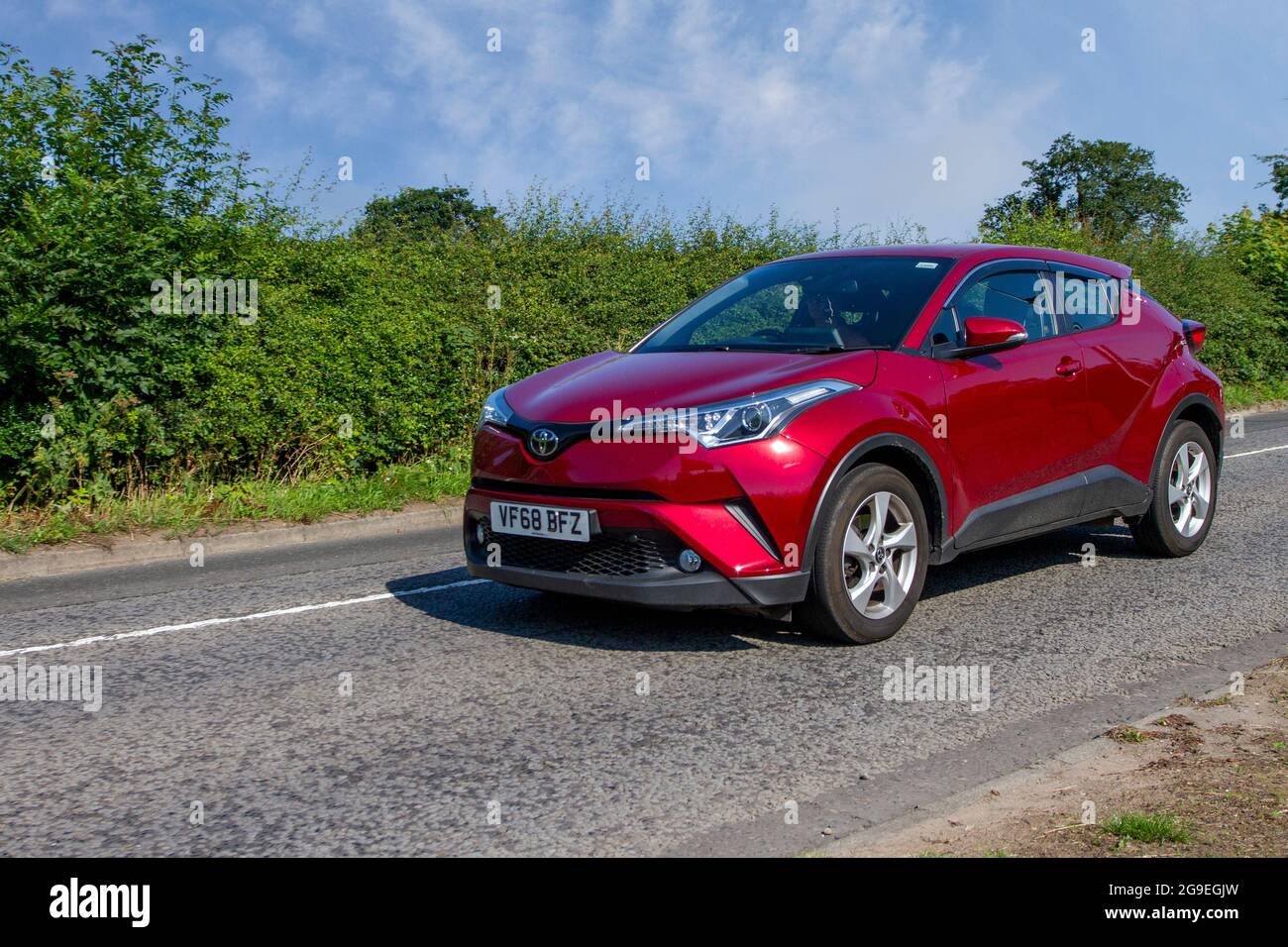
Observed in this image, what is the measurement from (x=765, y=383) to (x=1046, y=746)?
77.7 inches

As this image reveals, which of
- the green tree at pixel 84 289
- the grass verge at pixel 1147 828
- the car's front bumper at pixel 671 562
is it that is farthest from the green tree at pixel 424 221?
the grass verge at pixel 1147 828

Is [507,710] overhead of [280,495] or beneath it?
beneath

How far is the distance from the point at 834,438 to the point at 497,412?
5.55 ft

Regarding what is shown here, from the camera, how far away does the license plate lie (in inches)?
214

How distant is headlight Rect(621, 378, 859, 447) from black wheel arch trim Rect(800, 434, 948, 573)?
34 cm

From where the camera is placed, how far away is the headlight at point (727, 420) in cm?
531

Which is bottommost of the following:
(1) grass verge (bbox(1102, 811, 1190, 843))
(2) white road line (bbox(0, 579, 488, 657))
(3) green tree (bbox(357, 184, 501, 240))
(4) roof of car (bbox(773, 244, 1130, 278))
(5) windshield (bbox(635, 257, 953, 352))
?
(1) grass verge (bbox(1102, 811, 1190, 843))

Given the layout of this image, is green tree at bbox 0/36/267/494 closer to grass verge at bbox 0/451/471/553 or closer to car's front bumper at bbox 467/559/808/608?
grass verge at bbox 0/451/471/553

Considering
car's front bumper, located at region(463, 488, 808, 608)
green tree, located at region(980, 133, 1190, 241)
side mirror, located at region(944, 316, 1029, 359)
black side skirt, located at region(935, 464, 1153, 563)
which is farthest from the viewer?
green tree, located at region(980, 133, 1190, 241)

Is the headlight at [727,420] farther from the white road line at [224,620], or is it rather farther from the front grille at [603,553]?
the white road line at [224,620]

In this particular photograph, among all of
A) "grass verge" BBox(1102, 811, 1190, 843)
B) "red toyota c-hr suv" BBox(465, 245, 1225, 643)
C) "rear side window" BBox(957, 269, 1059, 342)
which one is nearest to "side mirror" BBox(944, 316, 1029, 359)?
"red toyota c-hr suv" BBox(465, 245, 1225, 643)
